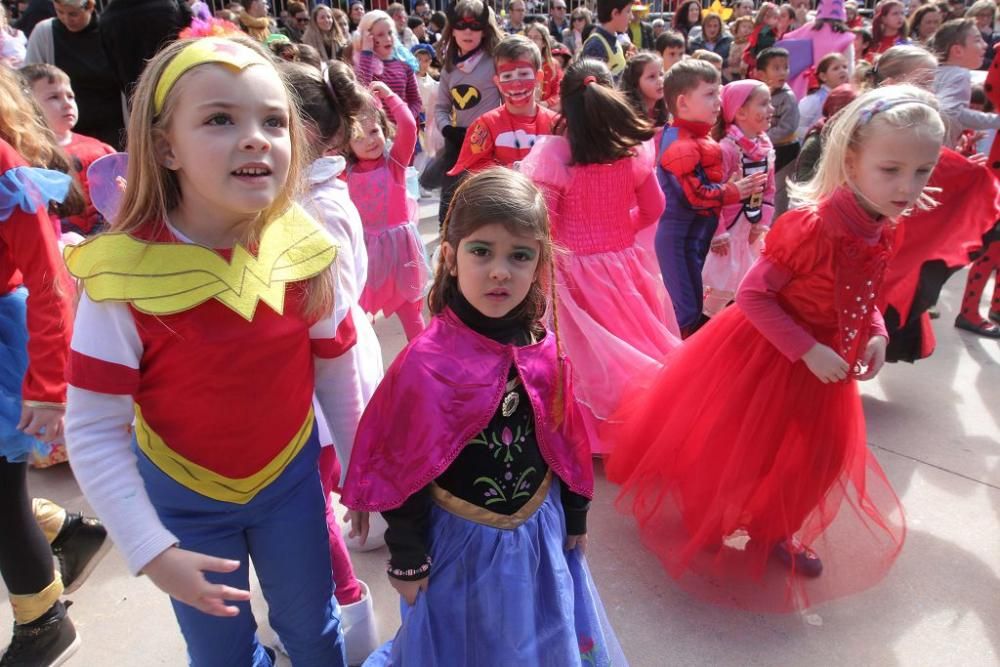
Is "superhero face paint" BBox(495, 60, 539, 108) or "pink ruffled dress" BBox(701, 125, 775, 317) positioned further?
"pink ruffled dress" BBox(701, 125, 775, 317)

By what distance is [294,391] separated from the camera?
164 centimetres

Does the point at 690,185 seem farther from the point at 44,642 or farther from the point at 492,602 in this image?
the point at 44,642

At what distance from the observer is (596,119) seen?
321 cm

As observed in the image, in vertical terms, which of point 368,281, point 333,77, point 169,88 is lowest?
point 368,281

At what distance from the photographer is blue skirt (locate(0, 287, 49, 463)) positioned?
78.6 inches

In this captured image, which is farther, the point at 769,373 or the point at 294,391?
the point at 769,373

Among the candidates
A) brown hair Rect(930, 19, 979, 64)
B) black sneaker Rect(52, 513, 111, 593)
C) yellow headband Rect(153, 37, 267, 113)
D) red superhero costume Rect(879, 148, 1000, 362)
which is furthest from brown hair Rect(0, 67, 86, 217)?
brown hair Rect(930, 19, 979, 64)

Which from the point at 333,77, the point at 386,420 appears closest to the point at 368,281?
the point at 333,77

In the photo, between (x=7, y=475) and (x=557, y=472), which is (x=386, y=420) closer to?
(x=557, y=472)

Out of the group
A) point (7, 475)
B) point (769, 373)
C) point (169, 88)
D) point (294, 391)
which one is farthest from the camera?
point (769, 373)

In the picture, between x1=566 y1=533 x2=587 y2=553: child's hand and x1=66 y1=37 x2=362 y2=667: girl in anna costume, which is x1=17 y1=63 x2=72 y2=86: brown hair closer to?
x1=66 y1=37 x2=362 y2=667: girl in anna costume

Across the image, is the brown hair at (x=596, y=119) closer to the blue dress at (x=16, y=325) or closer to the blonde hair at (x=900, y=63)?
the blonde hair at (x=900, y=63)

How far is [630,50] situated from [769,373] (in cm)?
656

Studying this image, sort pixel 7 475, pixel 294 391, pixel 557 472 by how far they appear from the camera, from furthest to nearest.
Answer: pixel 7 475
pixel 557 472
pixel 294 391
